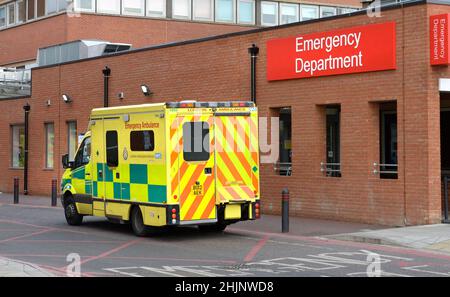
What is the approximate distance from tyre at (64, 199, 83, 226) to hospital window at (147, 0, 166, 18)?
65.6ft

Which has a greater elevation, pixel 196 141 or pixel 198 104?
pixel 198 104

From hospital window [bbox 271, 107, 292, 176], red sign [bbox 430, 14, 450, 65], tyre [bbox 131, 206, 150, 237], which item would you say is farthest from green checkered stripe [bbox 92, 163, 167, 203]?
red sign [bbox 430, 14, 450, 65]

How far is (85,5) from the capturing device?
1340 inches

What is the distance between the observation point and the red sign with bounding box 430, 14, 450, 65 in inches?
609

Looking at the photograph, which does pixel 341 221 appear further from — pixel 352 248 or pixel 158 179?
pixel 158 179

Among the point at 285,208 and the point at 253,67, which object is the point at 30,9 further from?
the point at 285,208

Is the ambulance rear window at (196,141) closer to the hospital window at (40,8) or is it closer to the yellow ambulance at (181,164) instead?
the yellow ambulance at (181,164)

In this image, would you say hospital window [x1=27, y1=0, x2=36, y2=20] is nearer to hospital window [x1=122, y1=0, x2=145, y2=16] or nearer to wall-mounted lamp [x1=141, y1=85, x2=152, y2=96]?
hospital window [x1=122, y1=0, x2=145, y2=16]

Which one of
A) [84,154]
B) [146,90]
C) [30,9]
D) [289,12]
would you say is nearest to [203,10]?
[289,12]

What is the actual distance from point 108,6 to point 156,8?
2626 millimetres

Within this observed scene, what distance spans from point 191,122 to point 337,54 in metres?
5.42

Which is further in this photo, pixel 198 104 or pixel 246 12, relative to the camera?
pixel 246 12

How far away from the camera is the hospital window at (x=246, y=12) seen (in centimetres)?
3888
